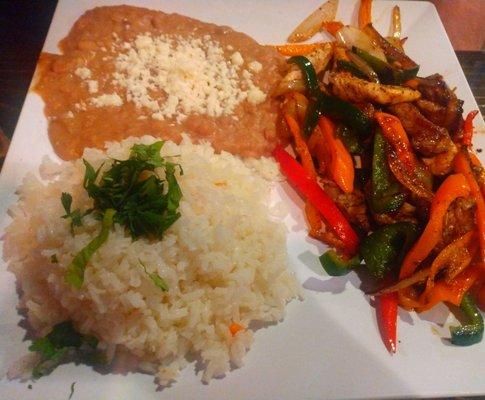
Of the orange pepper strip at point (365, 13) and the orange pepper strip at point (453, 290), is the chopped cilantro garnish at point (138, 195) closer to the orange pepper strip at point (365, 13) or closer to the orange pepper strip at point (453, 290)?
the orange pepper strip at point (453, 290)

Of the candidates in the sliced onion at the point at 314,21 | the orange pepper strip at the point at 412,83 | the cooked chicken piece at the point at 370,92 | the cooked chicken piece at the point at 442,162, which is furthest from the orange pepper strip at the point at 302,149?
the sliced onion at the point at 314,21

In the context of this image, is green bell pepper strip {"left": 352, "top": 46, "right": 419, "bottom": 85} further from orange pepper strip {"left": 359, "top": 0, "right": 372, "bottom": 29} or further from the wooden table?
the wooden table

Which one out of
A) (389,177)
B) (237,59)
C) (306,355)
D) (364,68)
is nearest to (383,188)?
(389,177)

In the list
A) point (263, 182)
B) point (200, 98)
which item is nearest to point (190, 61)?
point (200, 98)

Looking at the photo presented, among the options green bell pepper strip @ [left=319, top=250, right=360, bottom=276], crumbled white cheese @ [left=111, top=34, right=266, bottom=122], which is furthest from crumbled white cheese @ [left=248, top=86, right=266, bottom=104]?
green bell pepper strip @ [left=319, top=250, right=360, bottom=276]

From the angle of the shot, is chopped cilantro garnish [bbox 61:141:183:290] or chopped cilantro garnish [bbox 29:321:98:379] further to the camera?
chopped cilantro garnish [bbox 61:141:183:290]

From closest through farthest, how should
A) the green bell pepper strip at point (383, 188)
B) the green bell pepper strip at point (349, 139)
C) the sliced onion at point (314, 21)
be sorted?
the green bell pepper strip at point (383, 188) < the green bell pepper strip at point (349, 139) < the sliced onion at point (314, 21)

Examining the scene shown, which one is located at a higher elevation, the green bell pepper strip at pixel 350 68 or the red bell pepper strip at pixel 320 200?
the green bell pepper strip at pixel 350 68

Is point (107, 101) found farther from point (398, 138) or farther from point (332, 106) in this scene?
point (398, 138)
